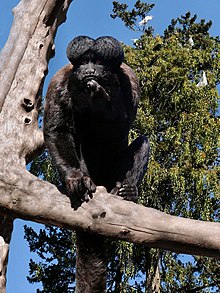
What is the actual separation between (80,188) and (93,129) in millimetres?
649

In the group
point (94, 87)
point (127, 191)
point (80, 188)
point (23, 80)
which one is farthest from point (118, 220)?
point (23, 80)

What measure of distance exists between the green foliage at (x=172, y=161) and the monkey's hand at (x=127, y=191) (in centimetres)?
944

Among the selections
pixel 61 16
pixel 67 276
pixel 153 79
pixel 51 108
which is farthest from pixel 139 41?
pixel 51 108

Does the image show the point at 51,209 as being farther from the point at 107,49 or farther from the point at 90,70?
the point at 107,49

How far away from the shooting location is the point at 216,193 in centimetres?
1375

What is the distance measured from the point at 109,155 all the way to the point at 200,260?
11329mm

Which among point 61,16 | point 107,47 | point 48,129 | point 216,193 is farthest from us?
point 216,193

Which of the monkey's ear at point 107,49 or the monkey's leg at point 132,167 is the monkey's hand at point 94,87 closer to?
the monkey's ear at point 107,49

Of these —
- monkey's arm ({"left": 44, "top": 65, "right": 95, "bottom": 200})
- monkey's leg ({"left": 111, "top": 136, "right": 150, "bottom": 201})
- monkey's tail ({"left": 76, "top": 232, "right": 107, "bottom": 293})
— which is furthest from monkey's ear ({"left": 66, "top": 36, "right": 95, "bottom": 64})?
monkey's tail ({"left": 76, "top": 232, "right": 107, "bottom": 293})

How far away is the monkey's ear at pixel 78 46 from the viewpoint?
3.40 metres

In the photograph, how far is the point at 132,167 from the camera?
3908 mm

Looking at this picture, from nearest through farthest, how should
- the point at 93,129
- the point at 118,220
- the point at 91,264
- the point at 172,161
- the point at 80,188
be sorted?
1. the point at 118,220
2. the point at 80,188
3. the point at 91,264
4. the point at 93,129
5. the point at 172,161

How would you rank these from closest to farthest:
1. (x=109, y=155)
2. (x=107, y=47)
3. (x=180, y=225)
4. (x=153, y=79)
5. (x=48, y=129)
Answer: (x=180, y=225) < (x=107, y=47) < (x=48, y=129) < (x=109, y=155) < (x=153, y=79)

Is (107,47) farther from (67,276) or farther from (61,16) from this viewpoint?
(67,276)
